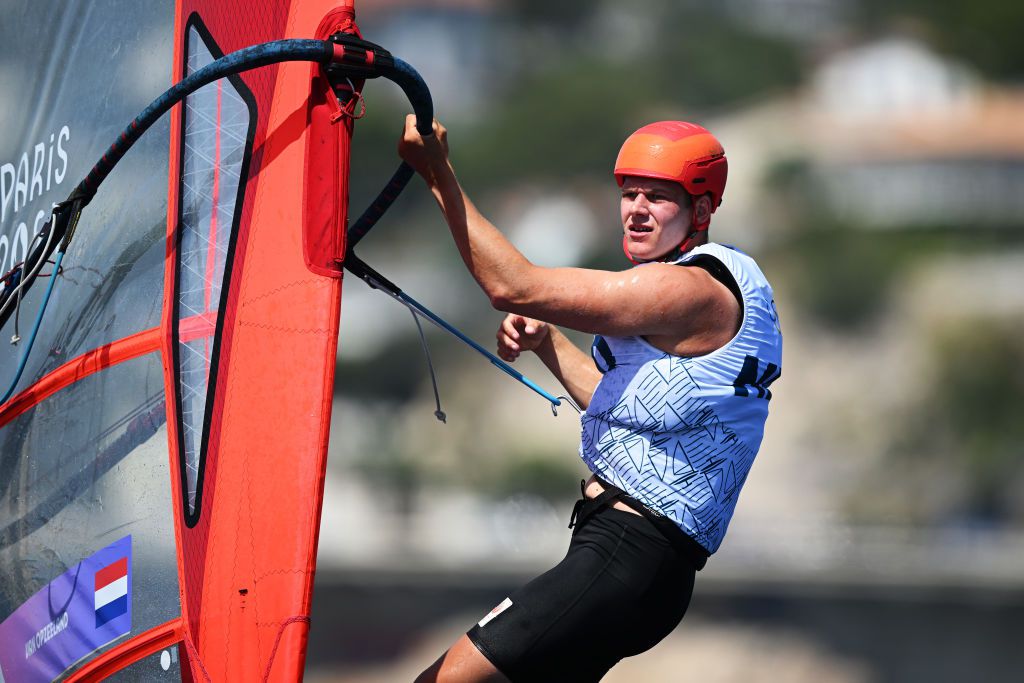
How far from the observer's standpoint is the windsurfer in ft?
11.8

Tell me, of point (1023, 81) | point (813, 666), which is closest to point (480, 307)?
point (813, 666)

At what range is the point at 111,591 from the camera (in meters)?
3.57

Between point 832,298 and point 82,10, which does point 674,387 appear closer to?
point 82,10

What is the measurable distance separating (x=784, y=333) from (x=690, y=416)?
51569 mm

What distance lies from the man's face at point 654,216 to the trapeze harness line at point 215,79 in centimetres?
48

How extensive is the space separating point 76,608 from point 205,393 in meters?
0.66

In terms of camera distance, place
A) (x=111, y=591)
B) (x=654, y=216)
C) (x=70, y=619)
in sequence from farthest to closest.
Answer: (x=654, y=216), (x=70, y=619), (x=111, y=591)

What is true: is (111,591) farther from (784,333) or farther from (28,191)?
(784,333)

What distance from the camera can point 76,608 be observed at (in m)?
3.69

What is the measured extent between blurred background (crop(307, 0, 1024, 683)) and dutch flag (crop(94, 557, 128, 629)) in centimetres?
2890

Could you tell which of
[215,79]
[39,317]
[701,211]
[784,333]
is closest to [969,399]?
[784,333]

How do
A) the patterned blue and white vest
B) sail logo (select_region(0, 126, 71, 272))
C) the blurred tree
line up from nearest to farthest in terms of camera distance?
the patterned blue and white vest < sail logo (select_region(0, 126, 71, 272)) < the blurred tree

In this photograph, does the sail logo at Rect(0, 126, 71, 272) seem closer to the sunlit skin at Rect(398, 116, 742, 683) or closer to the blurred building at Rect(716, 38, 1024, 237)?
the sunlit skin at Rect(398, 116, 742, 683)

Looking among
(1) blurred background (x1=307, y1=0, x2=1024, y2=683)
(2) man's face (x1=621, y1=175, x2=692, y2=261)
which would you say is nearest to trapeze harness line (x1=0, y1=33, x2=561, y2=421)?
(2) man's face (x1=621, y1=175, x2=692, y2=261)
